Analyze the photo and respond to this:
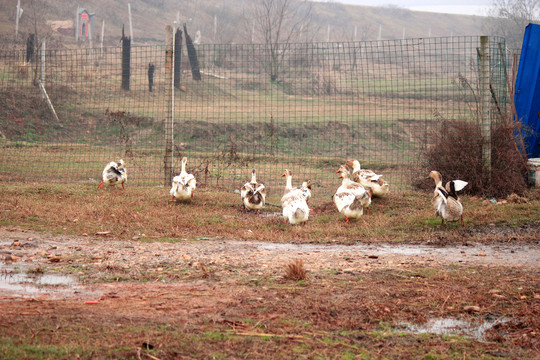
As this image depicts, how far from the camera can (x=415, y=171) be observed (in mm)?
13180

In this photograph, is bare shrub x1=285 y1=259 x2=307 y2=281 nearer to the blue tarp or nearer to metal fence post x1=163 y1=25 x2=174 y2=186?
metal fence post x1=163 y1=25 x2=174 y2=186

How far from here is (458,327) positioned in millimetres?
4922

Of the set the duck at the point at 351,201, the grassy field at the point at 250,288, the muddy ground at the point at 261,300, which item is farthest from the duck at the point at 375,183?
the muddy ground at the point at 261,300

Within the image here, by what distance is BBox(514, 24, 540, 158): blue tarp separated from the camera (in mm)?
13156

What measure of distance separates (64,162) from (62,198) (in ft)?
19.2

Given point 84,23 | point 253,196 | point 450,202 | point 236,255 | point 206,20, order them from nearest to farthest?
point 236,255 → point 450,202 → point 253,196 → point 84,23 → point 206,20

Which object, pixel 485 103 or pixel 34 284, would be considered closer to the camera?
pixel 34 284

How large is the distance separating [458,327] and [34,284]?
4.18 meters

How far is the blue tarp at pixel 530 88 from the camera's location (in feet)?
43.2

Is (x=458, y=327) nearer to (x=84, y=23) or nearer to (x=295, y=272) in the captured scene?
(x=295, y=272)

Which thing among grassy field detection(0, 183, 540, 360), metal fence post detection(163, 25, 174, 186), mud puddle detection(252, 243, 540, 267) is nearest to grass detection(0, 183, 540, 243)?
grassy field detection(0, 183, 540, 360)

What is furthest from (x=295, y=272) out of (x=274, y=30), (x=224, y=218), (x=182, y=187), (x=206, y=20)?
(x=206, y=20)

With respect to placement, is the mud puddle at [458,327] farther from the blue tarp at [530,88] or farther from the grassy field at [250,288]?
the blue tarp at [530,88]

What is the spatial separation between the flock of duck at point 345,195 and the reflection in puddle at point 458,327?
13.9 ft
